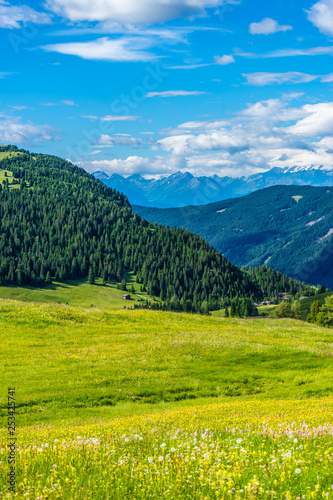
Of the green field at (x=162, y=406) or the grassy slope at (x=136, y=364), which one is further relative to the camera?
the grassy slope at (x=136, y=364)

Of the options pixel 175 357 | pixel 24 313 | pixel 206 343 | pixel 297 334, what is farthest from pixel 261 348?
pixel 24 313

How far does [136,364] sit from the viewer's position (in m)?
28.9

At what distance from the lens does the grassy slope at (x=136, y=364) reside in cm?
2295

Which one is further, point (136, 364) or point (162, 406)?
point (136, 364)

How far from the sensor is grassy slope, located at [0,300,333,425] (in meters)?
23.0

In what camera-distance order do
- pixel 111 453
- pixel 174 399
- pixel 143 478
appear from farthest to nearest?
pixel 174 399
pixel 111 453
pixel 143 478

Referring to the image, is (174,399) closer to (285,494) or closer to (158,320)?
(285,494)

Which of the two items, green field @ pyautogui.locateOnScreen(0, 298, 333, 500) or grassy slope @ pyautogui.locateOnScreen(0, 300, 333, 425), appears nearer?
green field @ pyautogui.locateOnScreen(0, 298, 333, 500)

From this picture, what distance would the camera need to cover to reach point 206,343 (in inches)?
1363

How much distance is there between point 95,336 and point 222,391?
59.0 ft

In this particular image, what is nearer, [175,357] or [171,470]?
[171,470]

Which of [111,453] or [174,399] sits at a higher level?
[111,453]

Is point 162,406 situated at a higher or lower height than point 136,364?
lower

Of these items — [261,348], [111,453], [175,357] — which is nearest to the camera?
[111,453]
